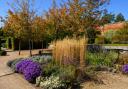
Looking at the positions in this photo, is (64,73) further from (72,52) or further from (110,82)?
(110,82)

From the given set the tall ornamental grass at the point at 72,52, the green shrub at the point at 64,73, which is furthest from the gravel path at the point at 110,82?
the tall ornamental grass at the point at 72,52

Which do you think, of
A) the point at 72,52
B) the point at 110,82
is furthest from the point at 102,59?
the point at 110,82

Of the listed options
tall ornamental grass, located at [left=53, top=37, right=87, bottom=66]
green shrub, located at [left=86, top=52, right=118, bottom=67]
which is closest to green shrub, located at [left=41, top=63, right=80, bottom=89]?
tall ornamental grass, located at [left=53, top=37, right=87, bottom=66]

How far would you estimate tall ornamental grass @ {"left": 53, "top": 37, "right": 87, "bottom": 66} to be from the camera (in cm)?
1127

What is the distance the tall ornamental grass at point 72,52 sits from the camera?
37.0 ft

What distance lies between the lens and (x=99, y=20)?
74.8 ft

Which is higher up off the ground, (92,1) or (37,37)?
(92,1)

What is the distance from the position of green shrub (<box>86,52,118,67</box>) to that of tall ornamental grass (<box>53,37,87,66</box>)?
109 cm

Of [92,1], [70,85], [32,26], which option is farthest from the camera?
[92,1]

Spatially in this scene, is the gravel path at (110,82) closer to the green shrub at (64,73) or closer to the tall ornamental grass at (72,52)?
the green shrub at (64,73)

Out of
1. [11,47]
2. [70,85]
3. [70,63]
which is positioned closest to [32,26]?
[70,63]

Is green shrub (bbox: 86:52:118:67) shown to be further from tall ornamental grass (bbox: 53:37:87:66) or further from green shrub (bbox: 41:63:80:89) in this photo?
green shrub (bbox: 41:63:80:89)

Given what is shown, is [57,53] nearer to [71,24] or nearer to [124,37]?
[71,24]

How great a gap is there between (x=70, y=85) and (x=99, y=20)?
13.6m
